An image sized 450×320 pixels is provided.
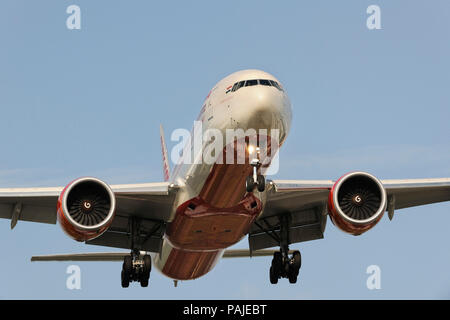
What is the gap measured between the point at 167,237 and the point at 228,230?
2659 mm

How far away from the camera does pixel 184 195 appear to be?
29781mm

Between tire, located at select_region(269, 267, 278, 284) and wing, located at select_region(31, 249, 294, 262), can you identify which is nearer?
wing, located at select_region(31, 249, 294, 262)

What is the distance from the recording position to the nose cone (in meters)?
26.5

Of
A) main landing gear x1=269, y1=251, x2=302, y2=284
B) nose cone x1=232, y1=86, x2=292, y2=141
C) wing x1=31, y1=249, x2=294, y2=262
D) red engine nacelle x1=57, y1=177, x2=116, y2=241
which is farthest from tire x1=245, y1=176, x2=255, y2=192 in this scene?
wing x1=31, y1=249, x2=294, y2=262

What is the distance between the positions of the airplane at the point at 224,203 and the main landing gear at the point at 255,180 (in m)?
0.04

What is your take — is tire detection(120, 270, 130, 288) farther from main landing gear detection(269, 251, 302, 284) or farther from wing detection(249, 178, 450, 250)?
main landing gear detection(269, 251, 302, 284)

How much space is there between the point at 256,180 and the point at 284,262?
6575mm

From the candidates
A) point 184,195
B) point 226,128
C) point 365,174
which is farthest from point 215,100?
point 365,174

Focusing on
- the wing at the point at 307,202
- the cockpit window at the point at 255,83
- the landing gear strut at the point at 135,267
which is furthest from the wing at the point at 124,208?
the cockpit window at the point at 255,83

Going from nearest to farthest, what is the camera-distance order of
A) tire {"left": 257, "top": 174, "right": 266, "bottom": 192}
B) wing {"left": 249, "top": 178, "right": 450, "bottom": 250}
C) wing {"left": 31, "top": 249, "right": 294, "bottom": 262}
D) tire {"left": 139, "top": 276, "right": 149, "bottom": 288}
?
tire {"left": 257, "top": 174, "right": 266, "bottom": 192} < wing {"left": 249, "top": 178, "right": 450, "bottom": 250} < tire {"left": 139, "top": 276, "right": 149, "bottom": 288} < wing {"left": 31, "top": 249, "right": 294, "bottom": 262}

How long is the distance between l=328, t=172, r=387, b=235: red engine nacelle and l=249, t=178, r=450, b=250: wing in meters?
0.63

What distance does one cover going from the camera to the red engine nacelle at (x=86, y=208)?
28266mm

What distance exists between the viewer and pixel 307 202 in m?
32.0

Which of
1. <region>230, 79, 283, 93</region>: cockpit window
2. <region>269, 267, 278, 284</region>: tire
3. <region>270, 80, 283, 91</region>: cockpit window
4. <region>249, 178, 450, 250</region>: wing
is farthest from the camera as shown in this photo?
<region>269, 267, 278, 284</region>: tire
